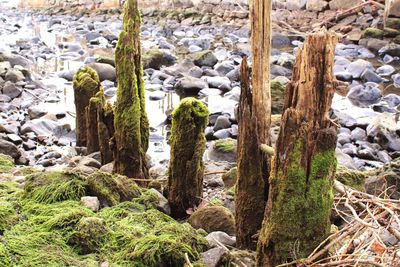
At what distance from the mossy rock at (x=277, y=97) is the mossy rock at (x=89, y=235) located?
663 centimetres

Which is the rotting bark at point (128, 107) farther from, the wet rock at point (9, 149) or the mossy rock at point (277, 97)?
the mossy rock at point (277, 97)

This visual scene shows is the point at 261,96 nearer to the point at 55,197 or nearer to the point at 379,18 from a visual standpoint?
the point at 55,197

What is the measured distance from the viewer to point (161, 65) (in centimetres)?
1675

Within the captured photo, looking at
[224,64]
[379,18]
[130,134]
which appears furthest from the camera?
[379,18]

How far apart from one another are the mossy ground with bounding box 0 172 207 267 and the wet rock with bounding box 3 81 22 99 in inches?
283

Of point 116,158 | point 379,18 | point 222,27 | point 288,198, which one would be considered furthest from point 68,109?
point 222,27

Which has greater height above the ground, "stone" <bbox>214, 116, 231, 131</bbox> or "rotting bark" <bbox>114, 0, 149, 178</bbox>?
"rotting bark" <bbox>114, 0, 149, 178</bbox>

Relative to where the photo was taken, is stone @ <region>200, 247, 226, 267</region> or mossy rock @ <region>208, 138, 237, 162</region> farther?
mossy rock @ <region>208, 138, 237, 162</region>

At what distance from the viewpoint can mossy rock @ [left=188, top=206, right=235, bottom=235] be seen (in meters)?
4.86

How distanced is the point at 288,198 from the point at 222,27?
75.6ft

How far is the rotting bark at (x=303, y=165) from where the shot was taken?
3.24 m

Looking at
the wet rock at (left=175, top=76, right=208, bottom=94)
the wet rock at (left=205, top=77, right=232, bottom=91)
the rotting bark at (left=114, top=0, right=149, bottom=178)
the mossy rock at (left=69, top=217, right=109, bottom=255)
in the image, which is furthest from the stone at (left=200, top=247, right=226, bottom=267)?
the wet rock at (left=205, top=77, right=232, bottom=91)

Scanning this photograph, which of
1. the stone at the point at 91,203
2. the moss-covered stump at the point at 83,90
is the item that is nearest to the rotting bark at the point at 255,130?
the stone at the point at 91,203

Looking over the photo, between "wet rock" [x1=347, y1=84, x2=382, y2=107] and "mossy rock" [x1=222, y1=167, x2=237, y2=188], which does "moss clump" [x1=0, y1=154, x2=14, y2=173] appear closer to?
"mossy rock" [x1=222, y1=167, x2=237, y2=188]
